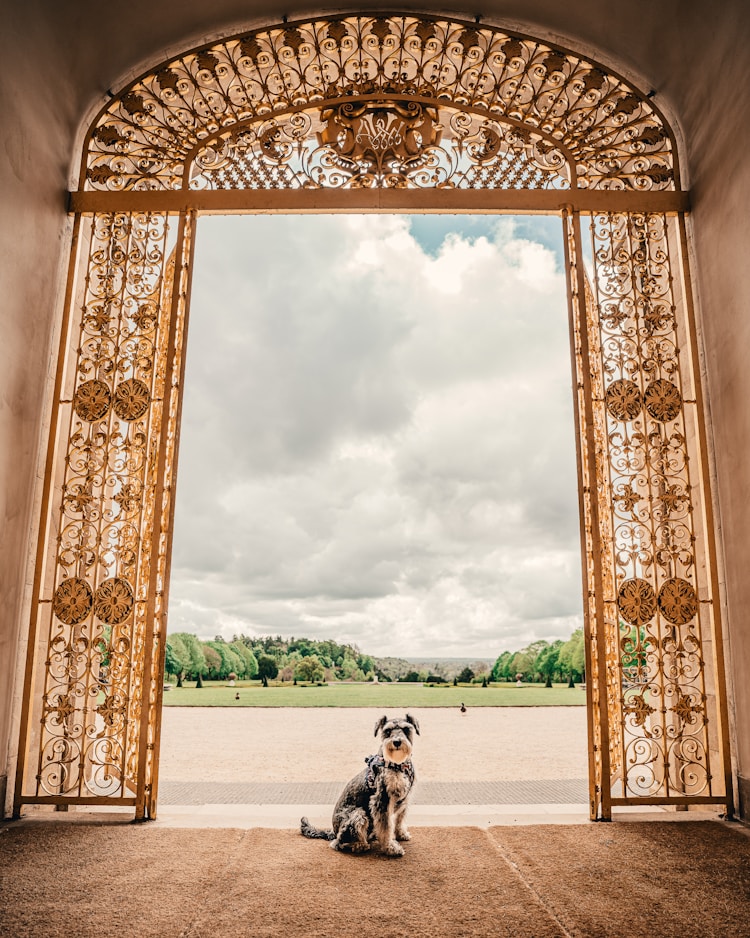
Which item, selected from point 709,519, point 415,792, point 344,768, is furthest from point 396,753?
point 344,768

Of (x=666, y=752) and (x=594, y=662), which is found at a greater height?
(x=594, y=662)

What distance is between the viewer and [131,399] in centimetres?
366

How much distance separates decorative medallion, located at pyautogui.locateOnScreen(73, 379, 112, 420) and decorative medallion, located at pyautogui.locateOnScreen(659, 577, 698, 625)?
120 inches

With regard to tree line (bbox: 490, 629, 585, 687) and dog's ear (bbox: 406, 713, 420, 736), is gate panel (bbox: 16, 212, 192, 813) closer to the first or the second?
dog's ear (bbox: 406, 713, 420, 736)

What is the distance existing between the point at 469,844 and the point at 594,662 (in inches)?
43.1

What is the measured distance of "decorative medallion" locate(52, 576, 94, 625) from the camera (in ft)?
11.2

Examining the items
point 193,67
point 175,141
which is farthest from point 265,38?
point 175,141

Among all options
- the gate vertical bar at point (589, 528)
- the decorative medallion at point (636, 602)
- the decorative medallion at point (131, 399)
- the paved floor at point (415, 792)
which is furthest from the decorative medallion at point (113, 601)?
the decorative medallion at point (636, 602)

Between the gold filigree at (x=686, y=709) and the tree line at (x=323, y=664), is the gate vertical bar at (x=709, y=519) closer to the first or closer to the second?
the gold filigree at (x=686, y=709)

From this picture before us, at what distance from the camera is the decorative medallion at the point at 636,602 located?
3443mm

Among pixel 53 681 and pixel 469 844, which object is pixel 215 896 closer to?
pixel 469 844

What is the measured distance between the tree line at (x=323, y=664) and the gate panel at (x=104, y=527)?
44.4 ft

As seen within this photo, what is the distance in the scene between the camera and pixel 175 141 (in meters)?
4.01

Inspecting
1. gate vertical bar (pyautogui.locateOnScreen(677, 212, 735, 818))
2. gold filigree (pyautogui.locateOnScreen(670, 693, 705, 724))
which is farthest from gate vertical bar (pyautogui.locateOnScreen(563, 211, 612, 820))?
gate vertical bar (pyautogui.locateOnScreen(677, 212, 735, 818))
